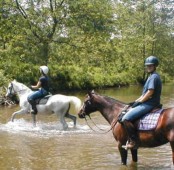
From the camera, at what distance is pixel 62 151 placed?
11.1 metres

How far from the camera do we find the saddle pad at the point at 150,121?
852 centimetres

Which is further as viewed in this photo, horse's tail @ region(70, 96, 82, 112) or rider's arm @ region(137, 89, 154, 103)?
horse's tail @ region(70, 96, 82, 112)

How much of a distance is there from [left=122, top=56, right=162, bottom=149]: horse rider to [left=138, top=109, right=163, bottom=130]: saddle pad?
11 cm

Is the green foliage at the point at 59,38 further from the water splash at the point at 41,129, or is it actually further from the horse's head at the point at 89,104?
the horse's head at the point at 89,104

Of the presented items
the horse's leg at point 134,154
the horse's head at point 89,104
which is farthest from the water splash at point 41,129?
the horse's leg at point 134,154

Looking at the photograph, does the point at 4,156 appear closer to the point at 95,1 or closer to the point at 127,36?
the point at 95,1

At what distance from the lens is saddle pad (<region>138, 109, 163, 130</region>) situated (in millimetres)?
8517

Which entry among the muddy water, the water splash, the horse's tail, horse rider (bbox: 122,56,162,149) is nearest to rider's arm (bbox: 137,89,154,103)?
horse rider (bbox: 122,56,162,149)

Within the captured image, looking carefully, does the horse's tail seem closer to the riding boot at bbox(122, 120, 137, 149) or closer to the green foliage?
the riding boot at bbox(122, 120, 137, 149)

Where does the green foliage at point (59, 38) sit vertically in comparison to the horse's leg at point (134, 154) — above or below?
above

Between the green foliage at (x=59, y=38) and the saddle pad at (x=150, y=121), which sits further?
the green foliage at (x=59, y=38)

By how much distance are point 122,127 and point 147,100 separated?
0.95 metres

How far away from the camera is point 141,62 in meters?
55.4

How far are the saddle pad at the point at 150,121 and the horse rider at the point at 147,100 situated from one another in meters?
0.11
